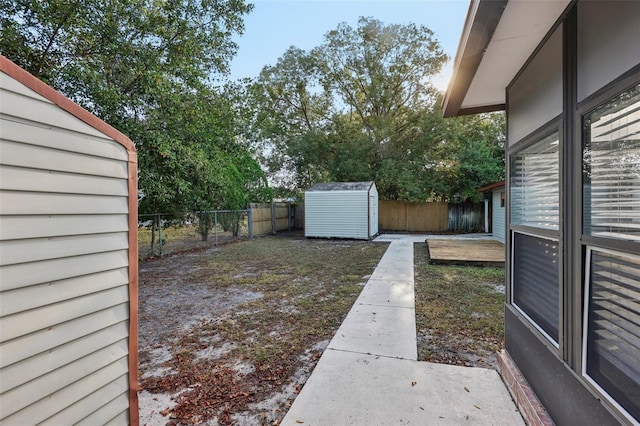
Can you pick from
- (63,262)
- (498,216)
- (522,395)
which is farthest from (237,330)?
(498,216)

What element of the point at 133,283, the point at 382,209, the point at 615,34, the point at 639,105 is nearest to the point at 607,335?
the point at 639,105

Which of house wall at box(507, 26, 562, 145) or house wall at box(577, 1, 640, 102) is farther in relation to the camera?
house wall at box(507, 26, 562, 145)

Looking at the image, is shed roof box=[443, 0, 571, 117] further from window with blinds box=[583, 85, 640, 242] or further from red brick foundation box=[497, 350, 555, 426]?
red brick foundation box=[497, 350, 555, 426]

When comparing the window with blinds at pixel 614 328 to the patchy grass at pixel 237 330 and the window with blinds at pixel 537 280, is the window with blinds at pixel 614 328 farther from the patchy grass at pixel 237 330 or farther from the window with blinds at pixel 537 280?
the patchy grass at pixel 237 330

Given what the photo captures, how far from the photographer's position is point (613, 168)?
1.30m

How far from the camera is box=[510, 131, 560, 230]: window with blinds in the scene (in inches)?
70.4

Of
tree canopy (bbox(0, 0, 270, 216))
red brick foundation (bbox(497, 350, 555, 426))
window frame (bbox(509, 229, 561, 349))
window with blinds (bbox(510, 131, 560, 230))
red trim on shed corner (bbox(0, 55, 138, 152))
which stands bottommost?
red brick foundation (bbox(497, 350, 555, 426))

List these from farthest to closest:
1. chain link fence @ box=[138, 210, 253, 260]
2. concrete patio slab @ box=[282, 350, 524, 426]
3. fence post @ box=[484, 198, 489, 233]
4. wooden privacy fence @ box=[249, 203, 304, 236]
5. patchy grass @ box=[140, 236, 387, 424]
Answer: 1. fence post @ box=[484, 198, 489, 233]
2. wooden privacy fence @ box=[249, 203, 304, 236]
3. chain link fence @ box=[138, 210, 253, 260]
4. patchy grass @ box=[140, 236, 387, 424]
5. concrete patio slab @ box=[282, 350, 524, 426]

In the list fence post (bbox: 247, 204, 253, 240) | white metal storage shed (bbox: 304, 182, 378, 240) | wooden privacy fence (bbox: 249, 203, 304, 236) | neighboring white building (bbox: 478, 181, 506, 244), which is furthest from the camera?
wooden privacy fence (bbox: 249, 203, 304, 236)

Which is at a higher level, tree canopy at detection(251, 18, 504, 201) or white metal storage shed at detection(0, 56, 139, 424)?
tree canopy at detection(251, 18, 504, 201)

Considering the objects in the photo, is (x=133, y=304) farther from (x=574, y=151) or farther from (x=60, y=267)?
(x=574, y=151)

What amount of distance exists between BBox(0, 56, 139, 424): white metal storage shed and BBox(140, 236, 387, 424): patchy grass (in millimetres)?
937

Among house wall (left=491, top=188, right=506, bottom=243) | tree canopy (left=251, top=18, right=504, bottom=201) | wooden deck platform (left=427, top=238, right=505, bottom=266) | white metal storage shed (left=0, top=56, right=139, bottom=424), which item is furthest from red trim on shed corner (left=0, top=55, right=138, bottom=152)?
tree canopy (left=251, top=18, right=504, bottom=201)

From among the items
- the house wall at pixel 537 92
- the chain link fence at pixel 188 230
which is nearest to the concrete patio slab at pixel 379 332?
the house wall at pixel 537 92
